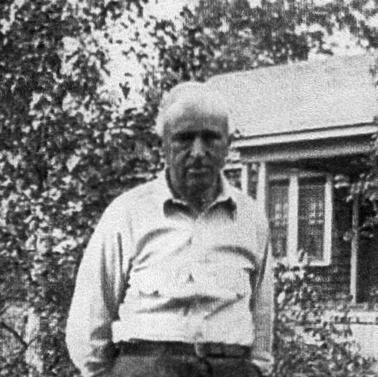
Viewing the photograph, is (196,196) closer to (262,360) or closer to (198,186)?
(198,186)

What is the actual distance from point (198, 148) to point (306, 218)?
1400cm

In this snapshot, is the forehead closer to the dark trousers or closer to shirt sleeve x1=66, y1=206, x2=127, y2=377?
shirt sleeve x1=66, y1=206, x2=127, y2=377

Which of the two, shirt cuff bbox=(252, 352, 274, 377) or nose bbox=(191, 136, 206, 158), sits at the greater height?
nose bbox=(191, 136, 206, 158)

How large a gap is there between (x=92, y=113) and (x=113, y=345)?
3.70m

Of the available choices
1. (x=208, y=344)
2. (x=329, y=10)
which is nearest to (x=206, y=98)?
(x=208, y=344)

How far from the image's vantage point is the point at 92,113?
7.11 m

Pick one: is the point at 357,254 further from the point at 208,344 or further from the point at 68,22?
the point at 208,344

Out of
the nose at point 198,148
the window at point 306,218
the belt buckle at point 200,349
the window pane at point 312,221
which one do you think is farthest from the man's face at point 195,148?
the window pane at point 312,221

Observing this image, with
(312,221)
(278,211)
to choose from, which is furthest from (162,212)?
(278,211)

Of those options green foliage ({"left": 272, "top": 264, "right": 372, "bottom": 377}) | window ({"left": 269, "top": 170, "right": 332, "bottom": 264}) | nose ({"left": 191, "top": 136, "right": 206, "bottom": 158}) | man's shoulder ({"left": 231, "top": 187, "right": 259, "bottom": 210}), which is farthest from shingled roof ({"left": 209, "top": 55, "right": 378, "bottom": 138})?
nose ({"left": 191, "top": 136, "right": 206, "bottom": 158})

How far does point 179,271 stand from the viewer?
346 centimetres

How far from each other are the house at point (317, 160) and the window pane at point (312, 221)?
16mm

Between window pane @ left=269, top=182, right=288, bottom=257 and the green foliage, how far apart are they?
957cm

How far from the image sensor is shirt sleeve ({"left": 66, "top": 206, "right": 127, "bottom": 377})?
3.52m
